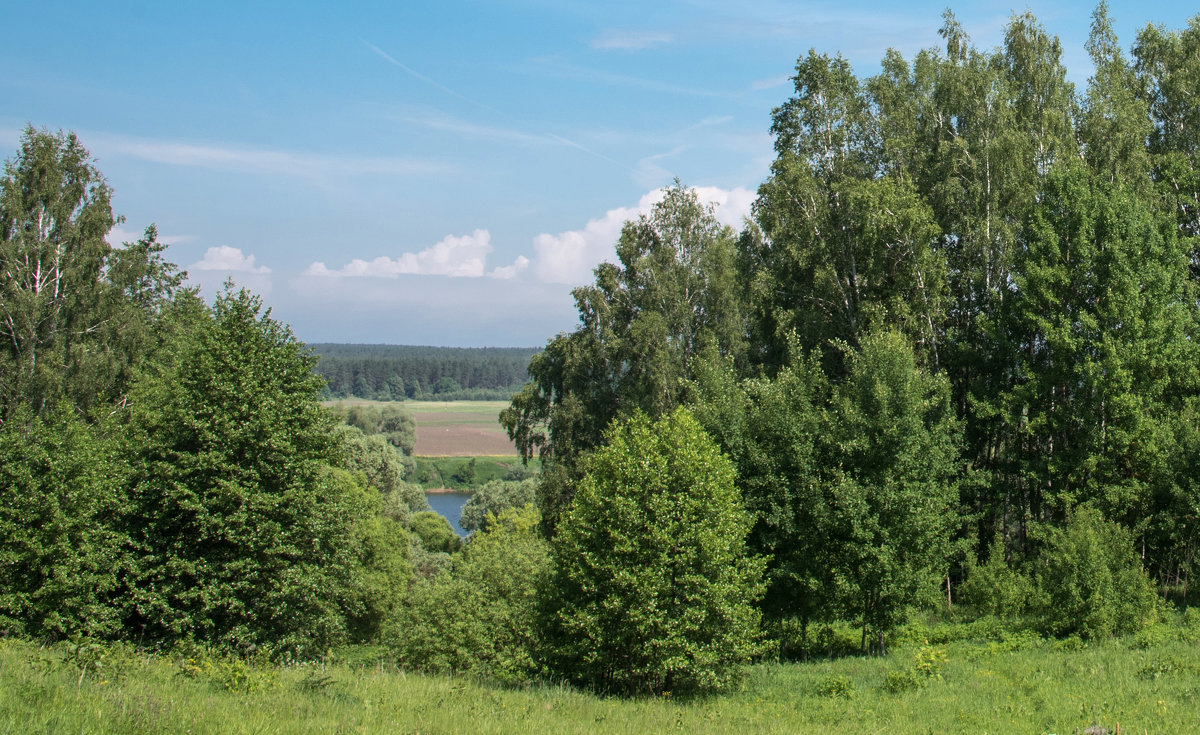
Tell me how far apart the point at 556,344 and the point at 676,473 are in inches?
952

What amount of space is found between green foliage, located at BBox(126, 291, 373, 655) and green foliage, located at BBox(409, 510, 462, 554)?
44043mm

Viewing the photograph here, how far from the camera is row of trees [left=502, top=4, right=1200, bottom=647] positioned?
25.0 m

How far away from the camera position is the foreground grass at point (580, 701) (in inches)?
404

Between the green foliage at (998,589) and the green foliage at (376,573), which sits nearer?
the green foliage at (998,589)

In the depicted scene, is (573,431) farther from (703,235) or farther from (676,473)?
(676,473)

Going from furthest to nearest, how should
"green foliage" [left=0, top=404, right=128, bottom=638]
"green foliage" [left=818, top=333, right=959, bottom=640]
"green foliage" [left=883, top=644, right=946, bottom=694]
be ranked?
1. "green foliage" [left=818, top=333, right=959, bottom=640]
2. "green foliage" [left=0, top=404, right=128, bottom=638]
3. "green foliage" [left=883, top=644, right=946, bottom=694]

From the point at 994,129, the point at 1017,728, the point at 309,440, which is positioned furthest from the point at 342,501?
the point at 994,129

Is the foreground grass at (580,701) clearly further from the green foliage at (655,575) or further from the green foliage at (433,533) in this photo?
the green foliage at (433,533)

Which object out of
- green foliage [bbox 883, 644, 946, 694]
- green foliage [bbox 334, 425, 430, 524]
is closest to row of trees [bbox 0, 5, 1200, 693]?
green foliage [bbox 883, 644, 946, 694]

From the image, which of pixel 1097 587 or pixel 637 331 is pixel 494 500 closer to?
pixel 637 331

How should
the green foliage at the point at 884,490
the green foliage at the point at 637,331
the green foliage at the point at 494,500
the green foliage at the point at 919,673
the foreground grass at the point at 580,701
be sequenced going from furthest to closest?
the green foliage at the point at 494,500
the green foliage at the point at 637,331
the green foliage at the point at 884,490
the green foliage at the point at 919,673
the foreground grass at the point at 580,701

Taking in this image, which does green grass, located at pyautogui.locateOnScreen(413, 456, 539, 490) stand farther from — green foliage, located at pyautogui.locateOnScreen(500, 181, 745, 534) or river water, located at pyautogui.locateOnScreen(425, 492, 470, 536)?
green foliage, located at pyautogui.locateOnScreen(500, 181, 745, 534)

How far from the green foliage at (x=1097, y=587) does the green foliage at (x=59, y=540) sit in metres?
24.0

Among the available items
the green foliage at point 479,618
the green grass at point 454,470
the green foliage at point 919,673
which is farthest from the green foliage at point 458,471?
the green foliage at point 919,673
